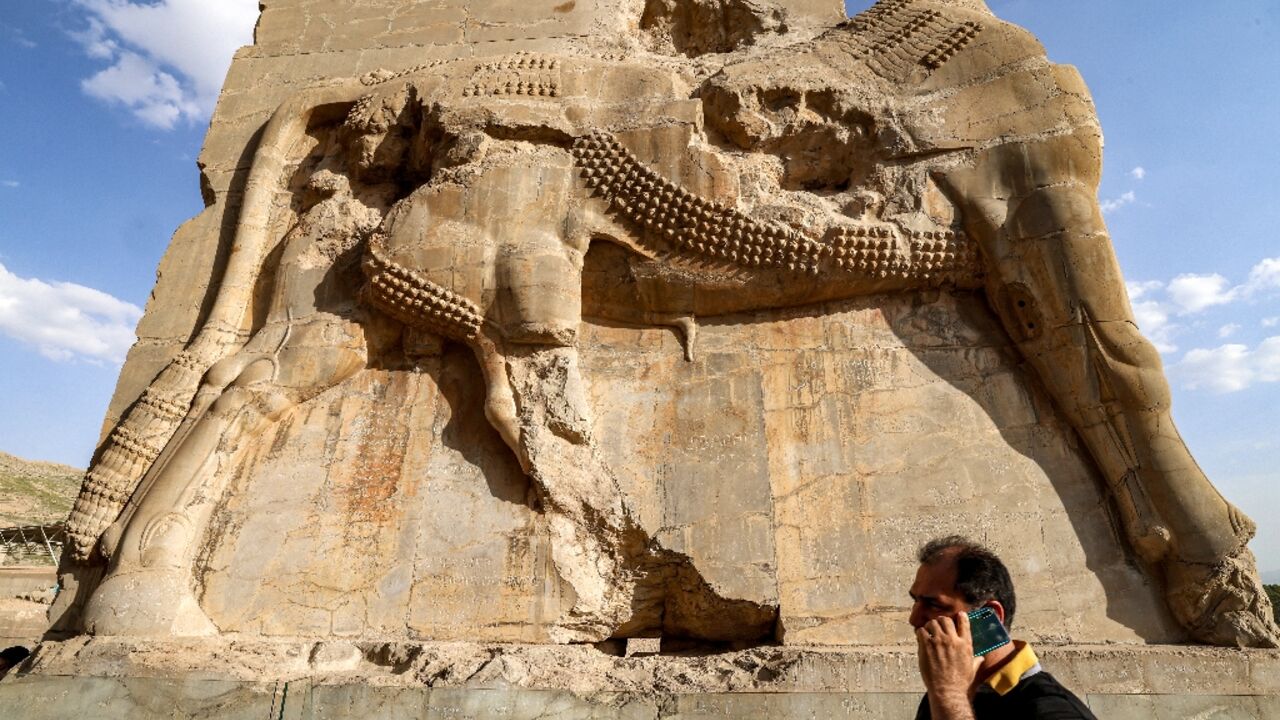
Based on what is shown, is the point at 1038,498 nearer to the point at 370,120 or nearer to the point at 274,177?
the point at 370,120

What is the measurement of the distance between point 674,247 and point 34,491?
29.3m

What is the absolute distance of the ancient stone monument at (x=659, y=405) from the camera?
4.51m

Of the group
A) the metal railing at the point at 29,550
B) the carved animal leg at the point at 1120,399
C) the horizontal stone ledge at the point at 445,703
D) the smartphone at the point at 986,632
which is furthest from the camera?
the metal railing at the point at 29,550

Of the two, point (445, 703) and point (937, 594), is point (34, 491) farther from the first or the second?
point (937, 594)

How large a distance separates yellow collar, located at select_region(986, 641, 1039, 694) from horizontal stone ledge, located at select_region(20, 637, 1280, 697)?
240 cm

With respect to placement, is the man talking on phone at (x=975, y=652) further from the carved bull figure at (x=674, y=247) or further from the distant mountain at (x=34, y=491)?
the distant mountain at (x=34, y=491)

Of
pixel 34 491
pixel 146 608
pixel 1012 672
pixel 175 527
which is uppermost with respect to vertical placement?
pixel 34 491

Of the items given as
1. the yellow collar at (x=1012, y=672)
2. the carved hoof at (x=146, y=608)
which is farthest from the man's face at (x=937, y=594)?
the carved hoof at (x=146, y=608)

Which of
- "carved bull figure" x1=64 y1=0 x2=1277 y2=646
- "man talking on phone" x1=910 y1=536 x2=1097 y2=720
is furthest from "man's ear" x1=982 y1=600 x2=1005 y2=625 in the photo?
"carved bull figure" x1=64 y1=0 x2=1277 y2=646

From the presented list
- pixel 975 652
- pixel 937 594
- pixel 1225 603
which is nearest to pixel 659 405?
pixel 1225 603

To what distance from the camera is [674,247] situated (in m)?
5.73

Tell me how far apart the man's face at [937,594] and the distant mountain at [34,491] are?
78.9 feet

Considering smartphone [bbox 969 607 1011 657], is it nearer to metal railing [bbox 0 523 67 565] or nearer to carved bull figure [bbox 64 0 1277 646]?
carved bull figure [bbox 64 0 1277 646]

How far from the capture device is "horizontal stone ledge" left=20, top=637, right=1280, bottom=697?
408cm
